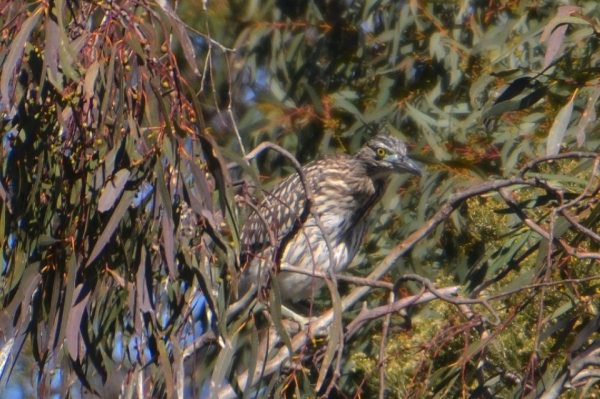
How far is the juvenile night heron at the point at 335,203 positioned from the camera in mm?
4359

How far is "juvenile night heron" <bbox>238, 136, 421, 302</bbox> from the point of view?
4.36 m

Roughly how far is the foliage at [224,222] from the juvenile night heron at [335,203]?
158 millimetres

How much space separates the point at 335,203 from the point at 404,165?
616 millimetres

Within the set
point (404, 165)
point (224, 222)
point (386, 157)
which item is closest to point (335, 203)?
point (386, 157)

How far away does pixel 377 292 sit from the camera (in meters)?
4.07

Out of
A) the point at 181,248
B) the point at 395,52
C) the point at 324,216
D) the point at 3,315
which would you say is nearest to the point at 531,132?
the point at 395,52

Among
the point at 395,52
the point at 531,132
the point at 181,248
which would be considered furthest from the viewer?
the point at 395,52

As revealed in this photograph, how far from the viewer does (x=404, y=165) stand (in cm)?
421

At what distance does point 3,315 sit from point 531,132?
7.26 feet

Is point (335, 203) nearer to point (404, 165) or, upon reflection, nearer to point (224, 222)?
point (404, 165)

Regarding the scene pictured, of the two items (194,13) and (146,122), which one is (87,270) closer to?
(146,122)

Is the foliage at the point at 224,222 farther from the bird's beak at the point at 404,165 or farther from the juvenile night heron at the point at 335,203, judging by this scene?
the juvenile night heron at the point at 335,203

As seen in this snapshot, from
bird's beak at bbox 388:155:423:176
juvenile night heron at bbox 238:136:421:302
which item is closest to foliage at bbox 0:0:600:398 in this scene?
bird's beak at bbox 388:155:423:176

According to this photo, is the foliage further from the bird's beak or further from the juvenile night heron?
the juvenile night heron
